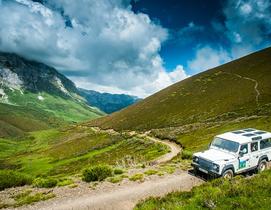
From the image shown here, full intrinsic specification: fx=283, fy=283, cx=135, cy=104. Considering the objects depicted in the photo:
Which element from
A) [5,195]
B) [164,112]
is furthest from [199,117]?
[5,195]

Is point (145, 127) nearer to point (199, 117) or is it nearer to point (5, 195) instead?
point (199, 117)

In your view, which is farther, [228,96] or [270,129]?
[228,96]

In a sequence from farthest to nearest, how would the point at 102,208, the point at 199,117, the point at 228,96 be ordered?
the point at 228,96 → the point at 199,117 → the point at 102,208

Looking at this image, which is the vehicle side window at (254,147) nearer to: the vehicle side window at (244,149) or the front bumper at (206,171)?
the vehicle side window at (244,149)

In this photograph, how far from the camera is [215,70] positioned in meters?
163

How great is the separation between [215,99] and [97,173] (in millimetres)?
94640

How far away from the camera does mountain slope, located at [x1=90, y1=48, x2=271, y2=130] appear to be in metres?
89.8

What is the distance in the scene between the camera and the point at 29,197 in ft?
61.4

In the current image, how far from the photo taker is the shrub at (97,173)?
2252cm

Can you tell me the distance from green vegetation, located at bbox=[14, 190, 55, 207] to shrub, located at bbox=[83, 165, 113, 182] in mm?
3799

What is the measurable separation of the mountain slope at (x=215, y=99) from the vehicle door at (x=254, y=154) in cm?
5202

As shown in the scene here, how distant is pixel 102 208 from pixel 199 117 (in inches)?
3278

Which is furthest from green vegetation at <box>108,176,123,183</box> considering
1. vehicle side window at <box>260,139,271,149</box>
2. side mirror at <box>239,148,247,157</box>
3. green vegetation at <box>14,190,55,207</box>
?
vehicle side window at <box>260,139,271,149</box>

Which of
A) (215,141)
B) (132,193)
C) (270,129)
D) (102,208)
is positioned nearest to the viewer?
(102,208)
